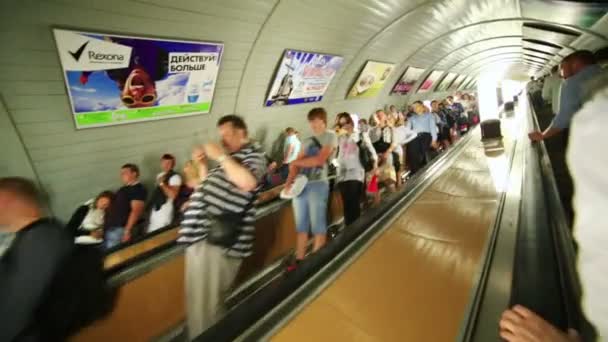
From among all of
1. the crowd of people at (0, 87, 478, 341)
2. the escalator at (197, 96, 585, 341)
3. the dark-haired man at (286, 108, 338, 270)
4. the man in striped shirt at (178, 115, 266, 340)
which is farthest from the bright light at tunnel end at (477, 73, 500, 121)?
the man in striped shirt at (178, 115, 266, 340)

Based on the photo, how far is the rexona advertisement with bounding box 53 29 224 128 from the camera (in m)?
4.25

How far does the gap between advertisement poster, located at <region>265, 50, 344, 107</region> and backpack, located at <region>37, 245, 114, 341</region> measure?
20.5ft

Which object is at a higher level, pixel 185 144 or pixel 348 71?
pixel 348 71

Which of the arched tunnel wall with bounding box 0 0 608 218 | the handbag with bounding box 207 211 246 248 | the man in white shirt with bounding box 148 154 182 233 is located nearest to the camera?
the handbag with bounding box 207 211 246 248

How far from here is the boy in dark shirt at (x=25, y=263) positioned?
1664mm

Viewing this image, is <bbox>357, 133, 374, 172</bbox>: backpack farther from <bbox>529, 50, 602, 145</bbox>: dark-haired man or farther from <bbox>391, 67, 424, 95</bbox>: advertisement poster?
<bbox>391, 67, 424, 95</bbox>: advertisement poster

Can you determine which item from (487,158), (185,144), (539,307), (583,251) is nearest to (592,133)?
(583,251)

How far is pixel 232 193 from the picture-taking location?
8.08ft

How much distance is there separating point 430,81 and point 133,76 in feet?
56.6

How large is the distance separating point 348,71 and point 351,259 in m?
8.68

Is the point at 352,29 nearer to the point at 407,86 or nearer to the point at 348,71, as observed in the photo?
the point at 348,71

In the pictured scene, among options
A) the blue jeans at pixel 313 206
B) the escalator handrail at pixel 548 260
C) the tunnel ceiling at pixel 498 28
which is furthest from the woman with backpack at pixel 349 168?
the tunnel ceiling at pixel 498 28

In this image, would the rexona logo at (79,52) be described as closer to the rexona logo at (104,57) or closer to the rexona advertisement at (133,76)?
the rexona advertisement at (133,76)

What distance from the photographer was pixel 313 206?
12.6ft
